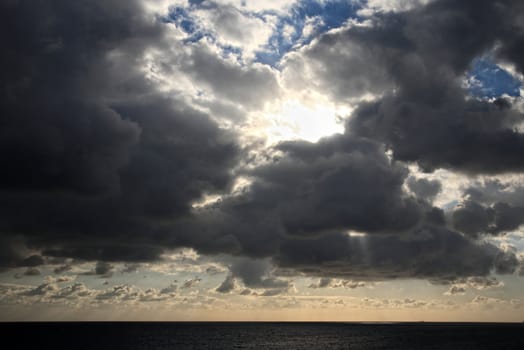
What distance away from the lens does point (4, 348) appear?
7564 inches

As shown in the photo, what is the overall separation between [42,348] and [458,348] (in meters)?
180

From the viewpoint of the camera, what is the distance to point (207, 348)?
194000 mm

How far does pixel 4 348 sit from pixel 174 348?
72658 mm

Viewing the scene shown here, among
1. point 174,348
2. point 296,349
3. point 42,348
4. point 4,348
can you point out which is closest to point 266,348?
point 296,349

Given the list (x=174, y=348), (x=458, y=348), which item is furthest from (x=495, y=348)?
(x=174, y=348)

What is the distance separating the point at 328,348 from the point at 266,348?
27.5 meters

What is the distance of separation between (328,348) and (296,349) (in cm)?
1418

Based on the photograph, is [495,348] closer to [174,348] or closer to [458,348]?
[458,348]

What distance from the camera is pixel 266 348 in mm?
198375

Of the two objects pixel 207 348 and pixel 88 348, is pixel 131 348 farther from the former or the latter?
pixel 207 348

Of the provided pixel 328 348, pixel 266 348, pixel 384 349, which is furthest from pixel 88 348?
pixel 384 349

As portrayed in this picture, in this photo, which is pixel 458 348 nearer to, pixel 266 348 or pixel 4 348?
pixel 266 348

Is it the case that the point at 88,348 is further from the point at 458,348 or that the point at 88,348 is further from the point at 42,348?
the point at 458,348

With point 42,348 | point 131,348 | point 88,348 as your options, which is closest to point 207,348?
point 131,348
